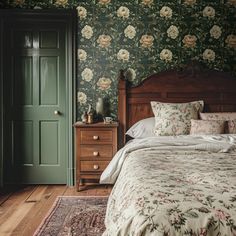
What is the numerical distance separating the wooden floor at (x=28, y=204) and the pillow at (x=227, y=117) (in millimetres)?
1403

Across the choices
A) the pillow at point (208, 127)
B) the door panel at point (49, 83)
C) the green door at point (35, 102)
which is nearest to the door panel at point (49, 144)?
the green door at point (35, 102)

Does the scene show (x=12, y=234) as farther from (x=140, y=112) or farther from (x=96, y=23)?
(x=96, y=23)

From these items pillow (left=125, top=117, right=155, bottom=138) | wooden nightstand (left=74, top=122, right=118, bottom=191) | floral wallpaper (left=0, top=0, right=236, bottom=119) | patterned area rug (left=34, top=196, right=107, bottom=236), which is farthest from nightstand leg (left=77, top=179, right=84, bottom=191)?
floral wallpaper (left=0, top=0, right=236, bottom=119)

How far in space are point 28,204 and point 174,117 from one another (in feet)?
5.80

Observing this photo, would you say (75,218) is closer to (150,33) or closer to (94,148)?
(94,148)

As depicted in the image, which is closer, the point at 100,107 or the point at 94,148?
the point at 94,148

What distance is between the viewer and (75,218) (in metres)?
3.16

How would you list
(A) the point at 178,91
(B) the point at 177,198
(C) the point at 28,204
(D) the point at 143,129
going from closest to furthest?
A: (B) the point at 177,198, (C) the point at 28,204, (D) the point at 143,129, (A) the point at 178,91

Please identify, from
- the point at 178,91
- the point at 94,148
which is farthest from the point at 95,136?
the point at 178,91

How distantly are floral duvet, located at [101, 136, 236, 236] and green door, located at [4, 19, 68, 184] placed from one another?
2.05 meters

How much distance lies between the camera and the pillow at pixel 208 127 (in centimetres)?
371

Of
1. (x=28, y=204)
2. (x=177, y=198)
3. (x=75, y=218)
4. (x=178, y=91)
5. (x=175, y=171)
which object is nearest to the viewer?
(x=177, y=198)

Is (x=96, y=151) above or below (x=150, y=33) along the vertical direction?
below

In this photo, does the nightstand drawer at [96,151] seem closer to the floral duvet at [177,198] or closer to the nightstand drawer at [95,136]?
the nightstand drawer at [95,136]
